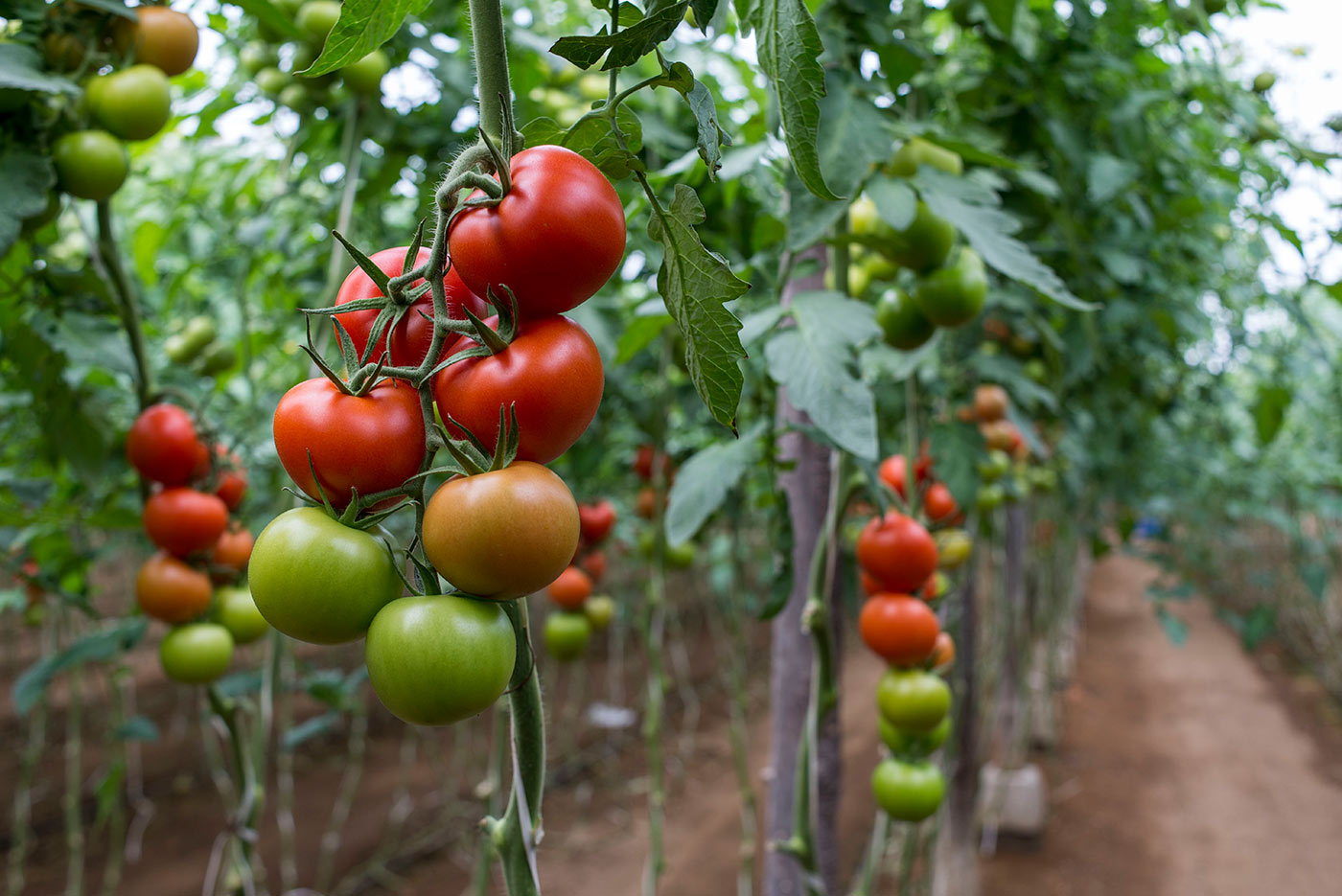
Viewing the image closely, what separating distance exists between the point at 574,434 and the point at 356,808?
3.40 metres

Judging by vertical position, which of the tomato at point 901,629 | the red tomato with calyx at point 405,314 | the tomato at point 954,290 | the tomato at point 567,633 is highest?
the red tomato with calyx at point 405,314

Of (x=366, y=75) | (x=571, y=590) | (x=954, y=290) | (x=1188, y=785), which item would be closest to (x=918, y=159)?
(x=954, y=290)

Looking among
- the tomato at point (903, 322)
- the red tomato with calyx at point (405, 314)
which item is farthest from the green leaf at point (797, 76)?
the tomato at point (903, 322)

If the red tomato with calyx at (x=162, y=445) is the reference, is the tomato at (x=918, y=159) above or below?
above

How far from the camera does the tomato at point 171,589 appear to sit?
885mm

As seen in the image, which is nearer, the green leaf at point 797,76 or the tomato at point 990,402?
the green leaf at point 797,76

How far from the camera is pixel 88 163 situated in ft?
2.44

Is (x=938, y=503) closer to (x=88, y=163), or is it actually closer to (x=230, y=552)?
(x=230, y=552)

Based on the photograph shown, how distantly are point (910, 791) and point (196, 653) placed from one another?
0.78 metres

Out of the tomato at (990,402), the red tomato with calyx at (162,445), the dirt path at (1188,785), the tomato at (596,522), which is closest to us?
the red tomato with calyx at (162,445)

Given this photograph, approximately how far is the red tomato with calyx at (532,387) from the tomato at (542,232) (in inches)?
0.8

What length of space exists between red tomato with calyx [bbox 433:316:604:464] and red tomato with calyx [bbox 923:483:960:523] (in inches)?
Answer: 35.6

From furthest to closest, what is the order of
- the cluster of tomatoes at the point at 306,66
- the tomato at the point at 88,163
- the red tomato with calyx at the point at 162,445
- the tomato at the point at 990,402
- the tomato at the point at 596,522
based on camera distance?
1. the tomato at the point at 596,522
2. the tomato at the point at 990,402
3. the cluster of tomatoes at the point at 306,66
4. the red tomato with calyx at the point at 162,445
5. the tomato at the point at 88,163

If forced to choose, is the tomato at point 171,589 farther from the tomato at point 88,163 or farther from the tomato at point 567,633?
the tomato at point 567,633
